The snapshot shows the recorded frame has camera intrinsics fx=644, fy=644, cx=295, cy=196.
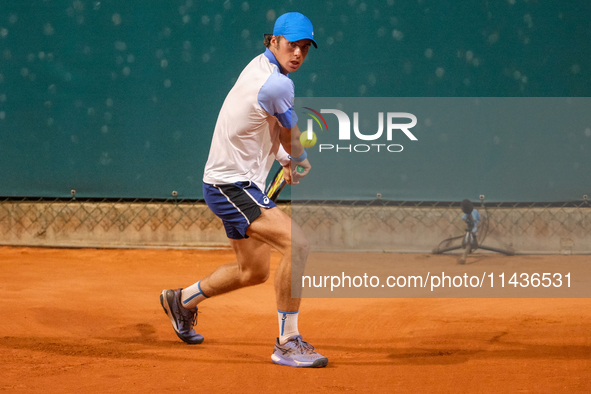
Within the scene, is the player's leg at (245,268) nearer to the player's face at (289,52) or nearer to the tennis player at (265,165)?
the tennis player at (265,165)

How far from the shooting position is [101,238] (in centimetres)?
678

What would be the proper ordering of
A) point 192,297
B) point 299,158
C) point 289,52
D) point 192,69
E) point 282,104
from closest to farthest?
point 282,104
point 289,52
point 299,158
point 192,297
point 192,69

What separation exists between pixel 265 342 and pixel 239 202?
91 cm

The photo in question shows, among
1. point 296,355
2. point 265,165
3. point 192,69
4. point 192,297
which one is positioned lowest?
point 296,355

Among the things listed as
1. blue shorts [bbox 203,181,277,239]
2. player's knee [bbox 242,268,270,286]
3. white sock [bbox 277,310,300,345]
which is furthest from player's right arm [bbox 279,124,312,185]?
white sock [bbox 277,310,300,345]

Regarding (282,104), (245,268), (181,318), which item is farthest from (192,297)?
(282,104)

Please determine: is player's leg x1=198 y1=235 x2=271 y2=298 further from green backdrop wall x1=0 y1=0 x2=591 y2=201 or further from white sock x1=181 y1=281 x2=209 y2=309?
green backdrop wall x1=0 y1=0 x2=591 y2=201

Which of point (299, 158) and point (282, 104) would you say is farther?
point (299, 158)

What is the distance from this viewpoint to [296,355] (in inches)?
122

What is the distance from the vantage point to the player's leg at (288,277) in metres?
3.06

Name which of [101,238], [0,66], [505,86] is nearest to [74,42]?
→ [0,66]

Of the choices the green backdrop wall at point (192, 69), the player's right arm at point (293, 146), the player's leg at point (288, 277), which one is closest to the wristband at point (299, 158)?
the player's right arm at point (293, 146)

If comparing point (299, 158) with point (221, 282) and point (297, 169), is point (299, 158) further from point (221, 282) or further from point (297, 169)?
point (221, 282)

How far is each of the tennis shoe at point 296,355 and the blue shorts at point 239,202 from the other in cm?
58
